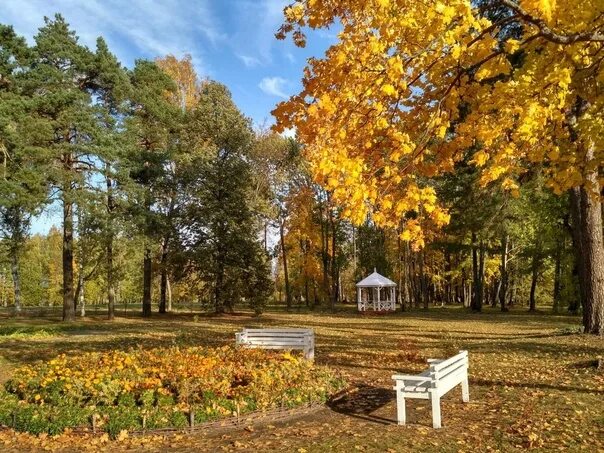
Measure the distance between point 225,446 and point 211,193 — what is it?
75.5ft

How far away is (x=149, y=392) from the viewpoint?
7008mm

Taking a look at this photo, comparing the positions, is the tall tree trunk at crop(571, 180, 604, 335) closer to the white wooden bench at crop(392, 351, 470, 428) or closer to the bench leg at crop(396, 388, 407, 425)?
the white wooden bench at crop(392, 351, 470, 428)

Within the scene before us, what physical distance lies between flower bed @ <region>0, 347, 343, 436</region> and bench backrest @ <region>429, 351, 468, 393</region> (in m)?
2.04

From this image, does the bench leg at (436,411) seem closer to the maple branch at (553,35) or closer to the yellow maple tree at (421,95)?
the yellow maple tree at (421,95)

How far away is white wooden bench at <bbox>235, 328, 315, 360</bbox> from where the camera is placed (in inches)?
465

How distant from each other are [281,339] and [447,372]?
5827 millimetres

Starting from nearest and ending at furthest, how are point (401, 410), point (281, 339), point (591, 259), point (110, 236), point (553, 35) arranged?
point (553, 35) → point (401, 410) → point (281, 339) → point (591, 259) → point (110, 236)

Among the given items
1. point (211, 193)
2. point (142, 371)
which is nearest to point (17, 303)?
point (211, 193)

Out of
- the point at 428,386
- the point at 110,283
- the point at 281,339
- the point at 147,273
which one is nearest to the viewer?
the point at 428,386

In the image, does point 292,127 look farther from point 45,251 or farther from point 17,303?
point 45,251

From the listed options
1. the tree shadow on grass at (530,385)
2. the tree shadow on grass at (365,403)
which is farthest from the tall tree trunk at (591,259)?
the tree shadow on grass at (365,403)

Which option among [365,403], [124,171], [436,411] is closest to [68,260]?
[124,171]

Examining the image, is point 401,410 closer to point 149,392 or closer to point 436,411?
point 436,411

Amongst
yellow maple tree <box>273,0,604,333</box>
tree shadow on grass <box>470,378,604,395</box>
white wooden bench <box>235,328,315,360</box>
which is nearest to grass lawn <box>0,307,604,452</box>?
tree shadow on grass <box>470,378,604,395</box>
